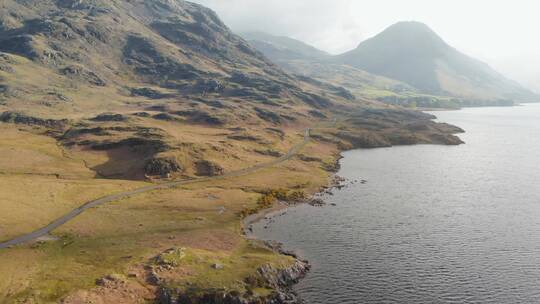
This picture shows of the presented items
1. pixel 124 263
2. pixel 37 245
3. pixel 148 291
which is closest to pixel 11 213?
pixel 37 245

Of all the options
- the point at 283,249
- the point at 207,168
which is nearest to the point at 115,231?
the point at 283,249

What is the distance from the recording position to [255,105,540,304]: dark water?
84.8m

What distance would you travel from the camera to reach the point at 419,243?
361 ft

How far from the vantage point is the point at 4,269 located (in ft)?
277

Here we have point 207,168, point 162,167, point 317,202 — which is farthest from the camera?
point 207,168

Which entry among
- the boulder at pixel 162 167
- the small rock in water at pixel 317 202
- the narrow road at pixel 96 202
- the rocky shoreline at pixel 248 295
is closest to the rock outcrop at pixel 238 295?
the rocky shoreline at pixel 248 295

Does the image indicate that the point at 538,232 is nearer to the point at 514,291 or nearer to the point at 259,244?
the point at 514,291

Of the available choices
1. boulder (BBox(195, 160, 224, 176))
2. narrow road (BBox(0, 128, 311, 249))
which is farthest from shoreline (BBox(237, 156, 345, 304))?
boulder (BBox(195, 160, 224, 176))

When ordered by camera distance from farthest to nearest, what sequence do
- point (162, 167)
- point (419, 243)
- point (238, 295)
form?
1. point (162, 167)
2. point (419, 243)
3. point (238, 295)

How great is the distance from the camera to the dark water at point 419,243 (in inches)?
3337

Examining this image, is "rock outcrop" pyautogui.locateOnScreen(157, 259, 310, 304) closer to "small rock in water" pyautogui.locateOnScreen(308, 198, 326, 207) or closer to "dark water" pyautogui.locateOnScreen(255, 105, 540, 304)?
"dark water" pyautogui.locateOnScreen(255, 105, 540, 304)

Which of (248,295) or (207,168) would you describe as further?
(207,168)

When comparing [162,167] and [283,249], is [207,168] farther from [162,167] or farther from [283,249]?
[283,249]

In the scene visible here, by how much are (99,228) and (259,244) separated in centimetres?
4158
